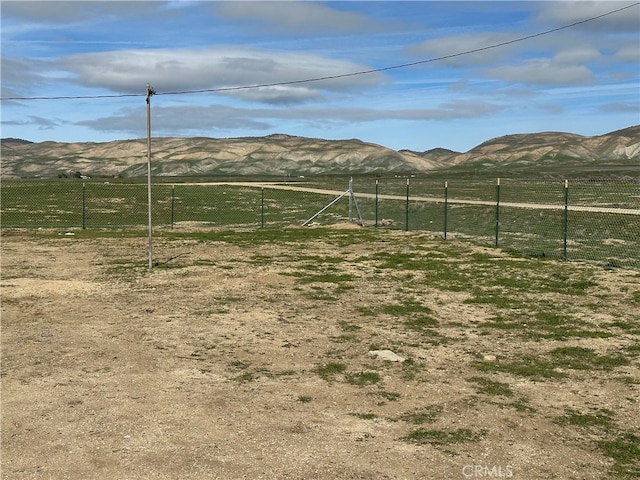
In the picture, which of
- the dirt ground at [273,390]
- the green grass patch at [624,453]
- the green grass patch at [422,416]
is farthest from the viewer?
the green grass patch at [422,416]

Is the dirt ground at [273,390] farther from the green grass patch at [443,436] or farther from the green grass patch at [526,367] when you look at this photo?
the green grass patch at [526,367]

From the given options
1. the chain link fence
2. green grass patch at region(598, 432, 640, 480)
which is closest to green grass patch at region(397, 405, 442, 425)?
green grass patch at region(598, 432, 640, 480)

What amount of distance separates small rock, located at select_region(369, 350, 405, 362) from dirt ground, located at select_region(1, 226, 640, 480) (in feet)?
0.64

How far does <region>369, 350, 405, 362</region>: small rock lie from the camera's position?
9040 mm

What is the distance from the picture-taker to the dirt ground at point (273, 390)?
579 cm

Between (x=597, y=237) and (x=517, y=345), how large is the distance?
1597 cm

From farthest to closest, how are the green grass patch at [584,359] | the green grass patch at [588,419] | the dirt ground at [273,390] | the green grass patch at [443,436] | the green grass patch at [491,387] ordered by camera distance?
the green grass patch at [584,359] → the green grass patch at [491,387] → the green grass patch at [588,419] → the green grass patch at [443,436] → the dirt ground at [273,390]

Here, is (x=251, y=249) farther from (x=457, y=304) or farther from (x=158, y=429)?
(x=158, y=429)

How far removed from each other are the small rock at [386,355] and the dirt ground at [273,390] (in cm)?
20

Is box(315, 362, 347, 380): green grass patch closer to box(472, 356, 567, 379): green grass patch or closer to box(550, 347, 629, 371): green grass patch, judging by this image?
box(472, 356, 567, 379): green grass patch

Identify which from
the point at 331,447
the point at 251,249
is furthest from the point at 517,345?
the point at 251,249

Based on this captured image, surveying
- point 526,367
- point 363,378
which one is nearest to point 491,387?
point 526,367

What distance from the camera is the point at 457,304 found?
12883 millimetres

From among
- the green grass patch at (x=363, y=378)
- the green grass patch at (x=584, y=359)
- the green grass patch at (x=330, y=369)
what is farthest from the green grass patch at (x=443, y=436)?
the green grass patch at (x=584, y=359)
